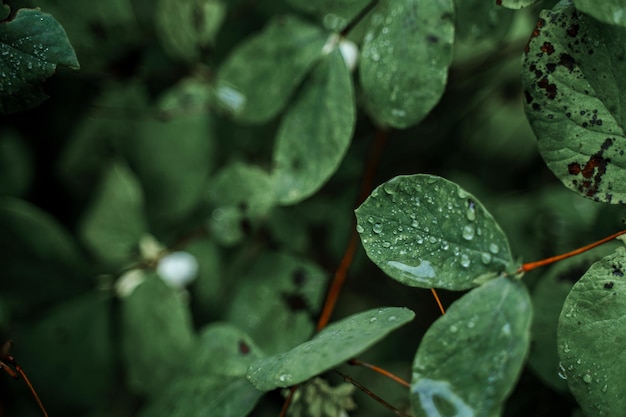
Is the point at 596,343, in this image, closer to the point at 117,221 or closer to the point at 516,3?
the point at 516,3

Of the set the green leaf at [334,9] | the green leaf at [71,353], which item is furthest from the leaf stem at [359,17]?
the green leaf at [71,353]

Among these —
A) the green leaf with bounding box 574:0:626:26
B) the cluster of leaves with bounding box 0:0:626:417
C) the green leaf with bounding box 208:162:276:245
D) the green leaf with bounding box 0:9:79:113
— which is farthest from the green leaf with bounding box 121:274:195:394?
the green leaf with bounding box 574:0:626:26

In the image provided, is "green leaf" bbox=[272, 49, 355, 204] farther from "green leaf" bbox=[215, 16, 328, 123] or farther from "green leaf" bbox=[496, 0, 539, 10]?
"green leaf" bbox=[496, 0, 539, 10]

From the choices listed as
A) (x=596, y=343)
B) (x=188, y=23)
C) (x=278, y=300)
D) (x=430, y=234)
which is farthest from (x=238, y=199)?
(x=596, y=343)

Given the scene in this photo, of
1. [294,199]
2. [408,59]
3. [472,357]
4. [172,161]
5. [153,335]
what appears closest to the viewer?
[472,357]

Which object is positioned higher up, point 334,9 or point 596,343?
point 334,9

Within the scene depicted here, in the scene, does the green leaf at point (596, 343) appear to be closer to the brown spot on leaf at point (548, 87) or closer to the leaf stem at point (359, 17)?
the brown spot on leaf at point (548, 87)
